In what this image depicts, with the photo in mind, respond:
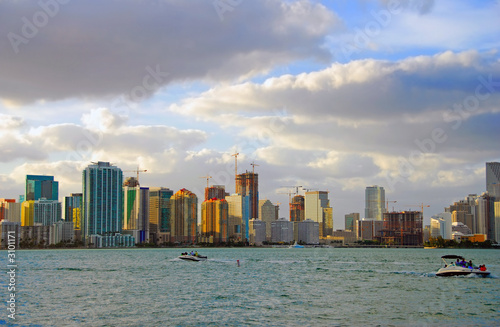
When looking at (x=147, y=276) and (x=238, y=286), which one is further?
(x=147, y=276)

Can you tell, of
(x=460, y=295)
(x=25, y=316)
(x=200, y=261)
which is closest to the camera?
(x=25, y=316)

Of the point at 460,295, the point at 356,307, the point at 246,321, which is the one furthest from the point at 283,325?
the point at 460,295

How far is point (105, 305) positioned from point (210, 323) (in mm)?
18275


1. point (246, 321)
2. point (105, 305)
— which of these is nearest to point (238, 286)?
point (105, 305)

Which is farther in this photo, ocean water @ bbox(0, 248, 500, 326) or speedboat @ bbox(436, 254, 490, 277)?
speedboat @ bbox(436, 254, 490, 277)

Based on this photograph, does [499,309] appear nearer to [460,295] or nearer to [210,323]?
[460,295]

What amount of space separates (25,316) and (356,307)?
37673 mm

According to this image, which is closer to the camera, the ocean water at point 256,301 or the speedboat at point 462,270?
the ocean water at point 256,301

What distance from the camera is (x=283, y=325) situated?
192 ft

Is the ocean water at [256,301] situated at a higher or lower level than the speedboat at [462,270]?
lower

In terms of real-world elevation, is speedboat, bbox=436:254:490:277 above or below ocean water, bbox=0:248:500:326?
above

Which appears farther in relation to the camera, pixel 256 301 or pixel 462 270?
pixel 462 270

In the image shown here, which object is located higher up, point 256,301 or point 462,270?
point 462,270

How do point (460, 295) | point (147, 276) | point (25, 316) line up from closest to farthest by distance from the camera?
point (25, 316) → point (460, 295) → point (147, 276)
